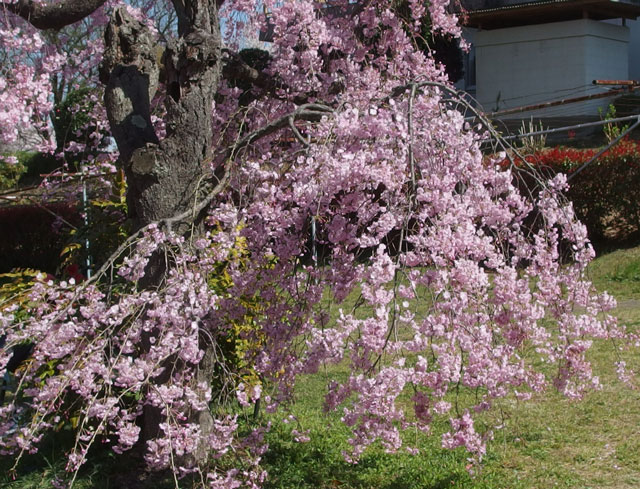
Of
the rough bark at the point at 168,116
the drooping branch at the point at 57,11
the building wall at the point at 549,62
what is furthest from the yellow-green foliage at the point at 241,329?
the building wall at the point at 549,62

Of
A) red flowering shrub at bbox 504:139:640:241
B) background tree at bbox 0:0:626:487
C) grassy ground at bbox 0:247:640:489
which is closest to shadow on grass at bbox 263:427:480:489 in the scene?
grassy ground at bbox 0:247:640:489

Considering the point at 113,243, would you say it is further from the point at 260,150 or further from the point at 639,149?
the point at 639,149

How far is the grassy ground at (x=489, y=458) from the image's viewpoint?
14.2 ft

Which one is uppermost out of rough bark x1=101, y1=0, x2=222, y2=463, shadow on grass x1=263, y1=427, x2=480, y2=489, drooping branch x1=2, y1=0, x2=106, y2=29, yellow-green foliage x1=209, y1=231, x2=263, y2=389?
drooping branch x1=2, y1=0, x2=106, y2=29

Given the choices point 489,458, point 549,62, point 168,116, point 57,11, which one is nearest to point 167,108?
point 168,116

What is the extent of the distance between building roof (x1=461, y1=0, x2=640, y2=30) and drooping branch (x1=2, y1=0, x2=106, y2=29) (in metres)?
13.9

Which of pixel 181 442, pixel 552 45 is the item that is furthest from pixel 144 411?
pixel 552 45

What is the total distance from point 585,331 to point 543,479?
3.71 feet

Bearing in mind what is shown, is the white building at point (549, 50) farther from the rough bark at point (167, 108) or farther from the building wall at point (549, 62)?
the rough bark at point (167, 108)

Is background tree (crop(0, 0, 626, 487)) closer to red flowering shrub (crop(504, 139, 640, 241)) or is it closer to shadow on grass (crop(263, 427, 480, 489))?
shadow on grass (crop(263, 427, 480, 489))

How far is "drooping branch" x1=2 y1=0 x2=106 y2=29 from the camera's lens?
516 cm

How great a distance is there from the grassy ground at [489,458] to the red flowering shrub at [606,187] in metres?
5.72

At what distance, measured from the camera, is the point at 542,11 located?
60.5ft

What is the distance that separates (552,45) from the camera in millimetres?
18688
